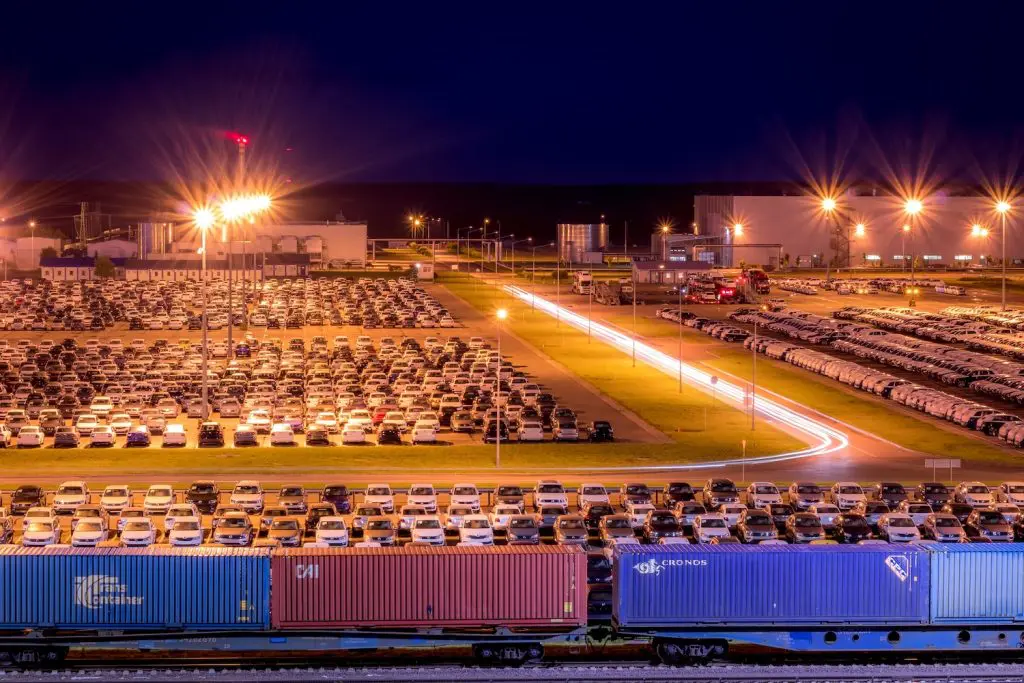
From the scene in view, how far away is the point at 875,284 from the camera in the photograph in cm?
14188

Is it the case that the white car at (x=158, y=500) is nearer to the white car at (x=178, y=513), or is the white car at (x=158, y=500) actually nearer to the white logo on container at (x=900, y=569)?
the white car at (x=178, y=513)

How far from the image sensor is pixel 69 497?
41.4 m

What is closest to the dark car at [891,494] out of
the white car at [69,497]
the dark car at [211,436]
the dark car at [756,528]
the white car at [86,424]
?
the dark car at [756,528]

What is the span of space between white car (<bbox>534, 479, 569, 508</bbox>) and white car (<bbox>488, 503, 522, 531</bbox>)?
5.21 ft

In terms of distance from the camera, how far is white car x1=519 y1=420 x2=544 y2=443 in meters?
56.5

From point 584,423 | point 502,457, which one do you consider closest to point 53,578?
point 502,457

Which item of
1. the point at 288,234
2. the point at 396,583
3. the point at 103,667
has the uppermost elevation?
the point at 288,234

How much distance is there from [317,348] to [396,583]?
188ft

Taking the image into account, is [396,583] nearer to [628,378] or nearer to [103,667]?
[103,667]

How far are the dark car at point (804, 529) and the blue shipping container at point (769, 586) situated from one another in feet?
35.2

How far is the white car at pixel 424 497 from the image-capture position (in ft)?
136

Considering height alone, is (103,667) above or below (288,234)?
below

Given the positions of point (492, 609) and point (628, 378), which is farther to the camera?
point (628, 378)

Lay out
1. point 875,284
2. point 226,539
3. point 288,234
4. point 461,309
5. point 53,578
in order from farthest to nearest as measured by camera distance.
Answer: point 288,234
point 875,284
point 461,309
point 226,539
point 53,578
